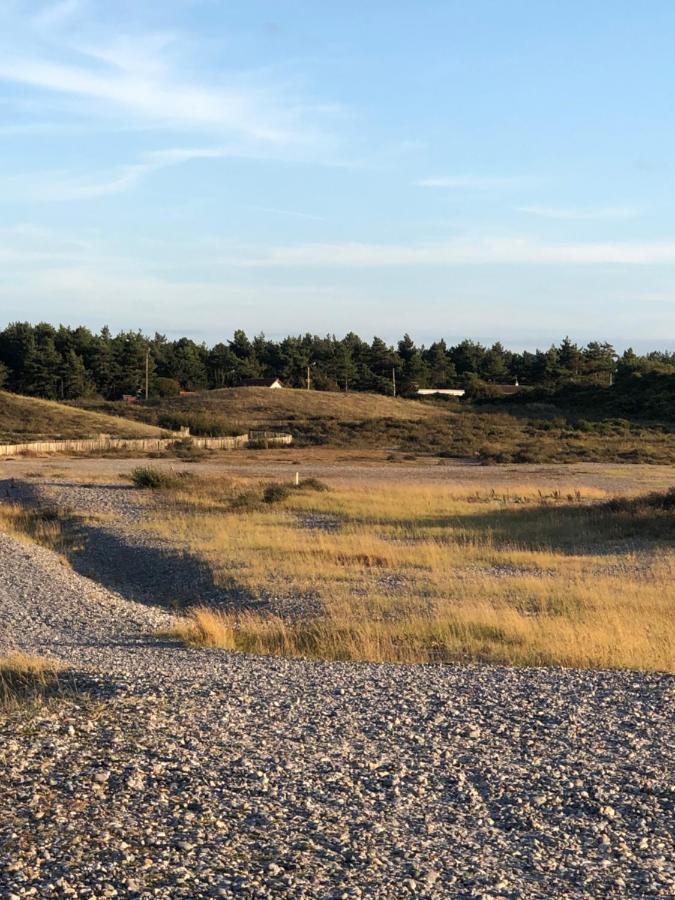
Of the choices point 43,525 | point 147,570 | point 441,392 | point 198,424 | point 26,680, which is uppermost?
A: point 441,392

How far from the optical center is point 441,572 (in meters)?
20.2

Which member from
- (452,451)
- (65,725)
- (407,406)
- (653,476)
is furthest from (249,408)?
(65,725)

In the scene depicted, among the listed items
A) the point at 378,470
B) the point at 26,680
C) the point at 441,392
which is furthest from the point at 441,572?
the point at 441,392

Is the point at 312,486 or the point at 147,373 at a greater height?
the point at 147,373

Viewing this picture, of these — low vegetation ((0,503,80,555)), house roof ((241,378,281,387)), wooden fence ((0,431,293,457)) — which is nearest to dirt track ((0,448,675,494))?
wooden fence ((0,431,293,457))

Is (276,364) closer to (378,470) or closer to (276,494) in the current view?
(378,470)

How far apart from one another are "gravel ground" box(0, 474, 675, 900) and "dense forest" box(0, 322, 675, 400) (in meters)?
101

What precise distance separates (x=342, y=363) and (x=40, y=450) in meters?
70.3

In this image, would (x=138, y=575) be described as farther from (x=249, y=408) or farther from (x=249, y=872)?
(x=249, y=408)

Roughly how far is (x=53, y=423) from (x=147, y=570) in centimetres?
5967

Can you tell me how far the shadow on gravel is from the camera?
1852cm

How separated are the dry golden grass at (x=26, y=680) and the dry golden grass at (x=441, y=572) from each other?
3.47 meters

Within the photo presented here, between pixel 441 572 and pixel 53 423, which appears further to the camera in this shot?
pixel 53 423

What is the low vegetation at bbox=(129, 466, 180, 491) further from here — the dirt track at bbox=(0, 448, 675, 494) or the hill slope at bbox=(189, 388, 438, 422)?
the hill slope at bbox=(189, 388, 438, 422)
